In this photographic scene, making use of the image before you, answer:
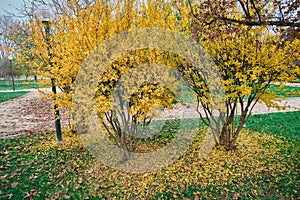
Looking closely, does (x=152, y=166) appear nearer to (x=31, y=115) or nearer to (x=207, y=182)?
(x=207, y=182)

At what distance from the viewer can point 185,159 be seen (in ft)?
13.6

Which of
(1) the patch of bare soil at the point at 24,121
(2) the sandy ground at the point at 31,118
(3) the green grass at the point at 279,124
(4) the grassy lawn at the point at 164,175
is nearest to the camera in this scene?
(4) the grassy lawn at the point at 164,175

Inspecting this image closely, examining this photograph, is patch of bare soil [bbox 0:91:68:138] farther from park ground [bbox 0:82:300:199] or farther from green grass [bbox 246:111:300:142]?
green grass [bbox 246:111:300:142]

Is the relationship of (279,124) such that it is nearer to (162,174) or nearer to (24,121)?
(162,174)

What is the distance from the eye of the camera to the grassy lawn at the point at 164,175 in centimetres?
316

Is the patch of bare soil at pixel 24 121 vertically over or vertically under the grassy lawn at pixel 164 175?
over

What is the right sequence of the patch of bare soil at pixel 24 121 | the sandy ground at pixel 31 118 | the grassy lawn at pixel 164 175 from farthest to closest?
the sandy ground at pixel 31 118 → the patch of bare soil at pixel 24 121 → the grassy lawn at pixel 164 175

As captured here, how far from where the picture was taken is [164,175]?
3.62m

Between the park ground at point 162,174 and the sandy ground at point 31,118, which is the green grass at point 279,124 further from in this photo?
the sandy ground at point 31,118

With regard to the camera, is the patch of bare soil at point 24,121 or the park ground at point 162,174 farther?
the patch of bare soil at point 24,121

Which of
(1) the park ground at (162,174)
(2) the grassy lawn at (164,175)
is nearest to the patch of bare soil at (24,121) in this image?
(1) the park ground at (162,174)

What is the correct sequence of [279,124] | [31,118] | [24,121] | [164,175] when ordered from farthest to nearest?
[31,118] < [24,121] < [279,124] < [164,175]

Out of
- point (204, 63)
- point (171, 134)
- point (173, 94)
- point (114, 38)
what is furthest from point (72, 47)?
point (171, 134)

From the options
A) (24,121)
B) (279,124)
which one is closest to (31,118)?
(24,121)
